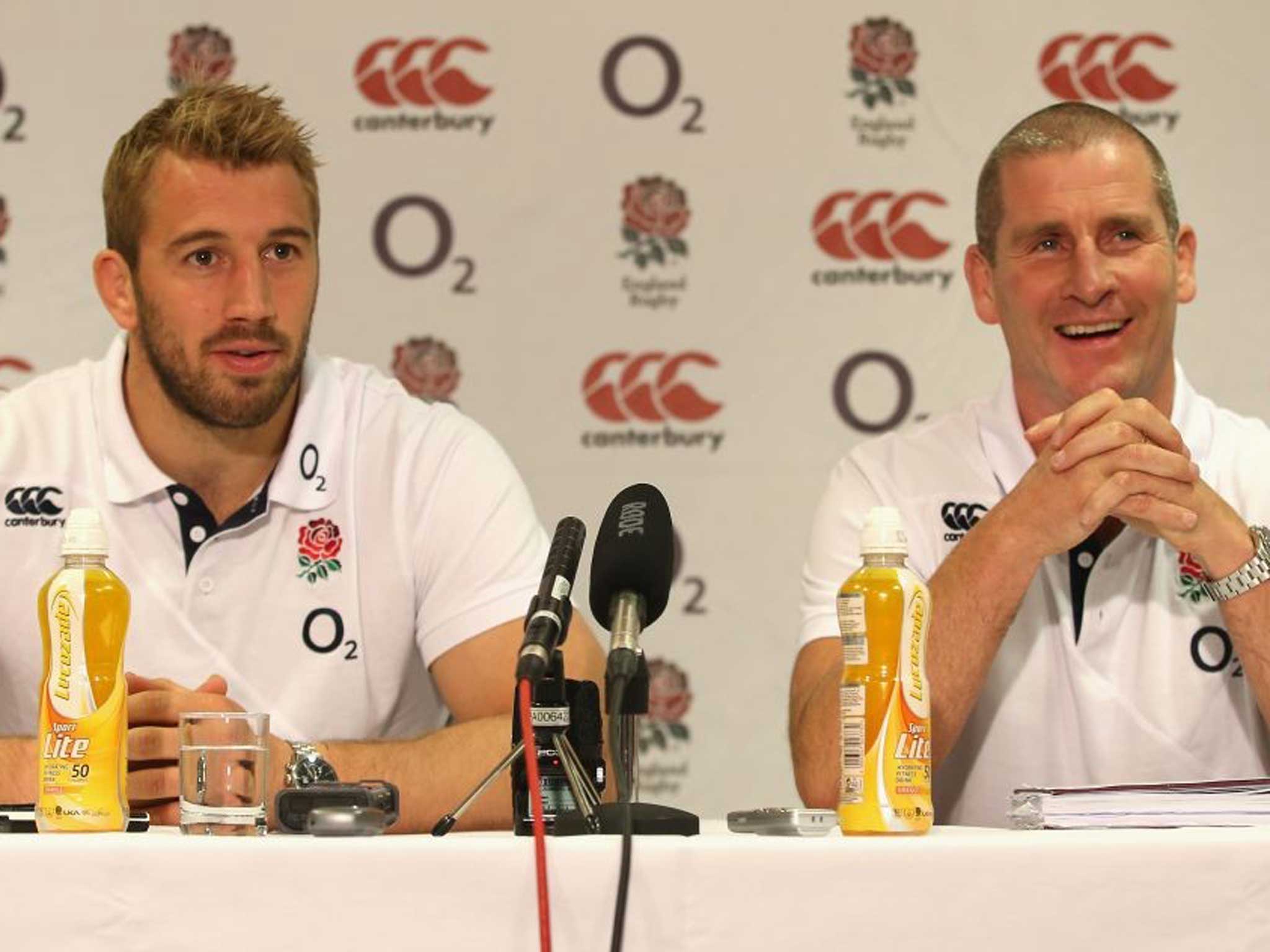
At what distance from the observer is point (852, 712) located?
149 cm

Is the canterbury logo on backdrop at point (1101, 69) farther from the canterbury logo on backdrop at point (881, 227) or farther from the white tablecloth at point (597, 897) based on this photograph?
the white tablecloth at point (597, 897)

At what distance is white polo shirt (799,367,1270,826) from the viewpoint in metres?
2.33

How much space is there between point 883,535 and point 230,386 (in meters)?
1.27

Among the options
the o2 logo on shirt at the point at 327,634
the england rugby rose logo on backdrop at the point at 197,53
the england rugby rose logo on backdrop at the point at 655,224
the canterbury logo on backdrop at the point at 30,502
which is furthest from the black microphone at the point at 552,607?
the england rugby rose logo on backdrop at the point at 197,53

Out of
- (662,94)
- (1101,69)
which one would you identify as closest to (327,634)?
(662,94)

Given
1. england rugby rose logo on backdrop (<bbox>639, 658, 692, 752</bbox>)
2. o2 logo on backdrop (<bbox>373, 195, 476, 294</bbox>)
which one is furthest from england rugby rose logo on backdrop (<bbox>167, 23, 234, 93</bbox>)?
england rugby rose logo on backdrop (<bbox>639, 658, 692, 752</bbox>)

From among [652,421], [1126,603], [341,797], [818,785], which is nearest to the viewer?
[341,797]

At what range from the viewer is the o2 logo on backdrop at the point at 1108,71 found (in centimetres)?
359

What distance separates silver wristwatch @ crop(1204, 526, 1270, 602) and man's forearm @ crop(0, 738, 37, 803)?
1.39 metres

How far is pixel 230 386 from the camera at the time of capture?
99.5 inches

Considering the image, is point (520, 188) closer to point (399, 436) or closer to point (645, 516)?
point (399, 436)

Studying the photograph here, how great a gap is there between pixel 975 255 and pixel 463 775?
1.10 metres

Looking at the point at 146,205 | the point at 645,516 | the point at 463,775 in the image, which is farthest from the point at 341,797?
the point at 146,205

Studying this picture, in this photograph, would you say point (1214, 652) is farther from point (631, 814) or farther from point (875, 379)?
point (875, 379)
